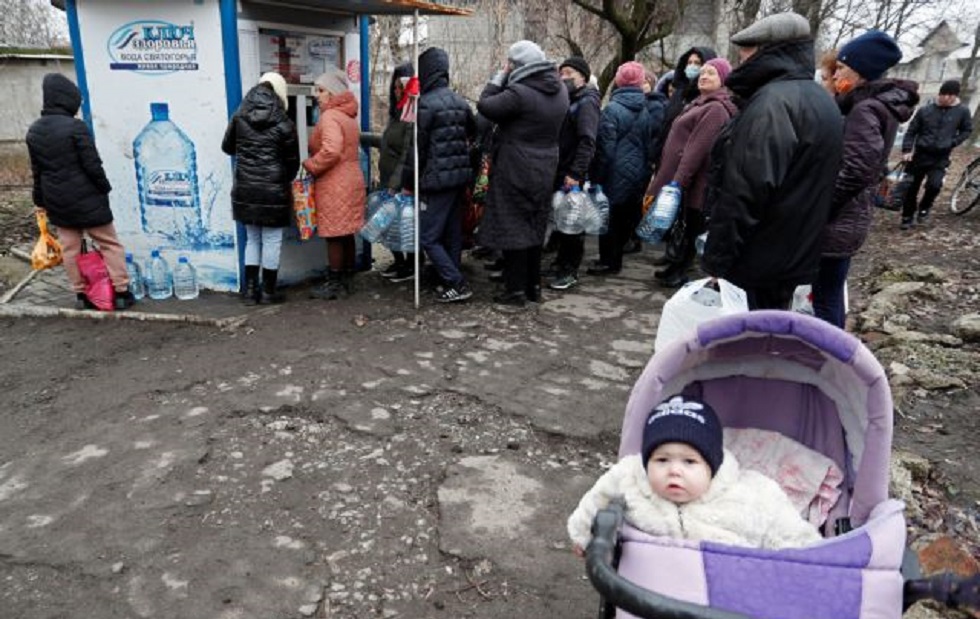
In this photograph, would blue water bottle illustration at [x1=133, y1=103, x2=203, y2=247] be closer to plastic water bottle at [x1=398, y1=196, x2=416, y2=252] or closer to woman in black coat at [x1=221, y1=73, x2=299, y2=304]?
woman in black coat at [x1=221, y1=73, x2=299, y2=304]

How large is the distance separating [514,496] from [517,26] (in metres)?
15.0

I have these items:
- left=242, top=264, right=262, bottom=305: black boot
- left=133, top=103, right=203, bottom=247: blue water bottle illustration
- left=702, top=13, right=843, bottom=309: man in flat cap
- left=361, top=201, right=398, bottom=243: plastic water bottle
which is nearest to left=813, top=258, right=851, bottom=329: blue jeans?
left=702, top=13, right=843, bottom=309: man in flat cap

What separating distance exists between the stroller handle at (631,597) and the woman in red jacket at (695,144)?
4257mm

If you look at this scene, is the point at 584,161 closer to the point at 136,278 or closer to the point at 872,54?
the point at 872,54

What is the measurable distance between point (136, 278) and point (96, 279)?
1.41ft

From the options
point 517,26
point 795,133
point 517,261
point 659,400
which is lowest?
point 517,261

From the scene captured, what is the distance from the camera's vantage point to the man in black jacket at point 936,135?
27.7 ft

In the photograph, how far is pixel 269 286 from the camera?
5.62m

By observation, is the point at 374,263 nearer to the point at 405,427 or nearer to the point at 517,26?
the point at 405,427

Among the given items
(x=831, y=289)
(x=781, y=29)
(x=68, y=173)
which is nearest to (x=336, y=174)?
(x=68, y=173)

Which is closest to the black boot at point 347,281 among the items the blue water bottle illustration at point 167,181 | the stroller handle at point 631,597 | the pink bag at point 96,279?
the blue water bottle illustration at point 167,181

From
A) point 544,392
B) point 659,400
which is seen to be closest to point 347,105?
point 544,392

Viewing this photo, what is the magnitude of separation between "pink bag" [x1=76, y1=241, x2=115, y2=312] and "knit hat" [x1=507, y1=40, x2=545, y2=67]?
3.44 meters

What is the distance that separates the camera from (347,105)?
5371 millimetres
